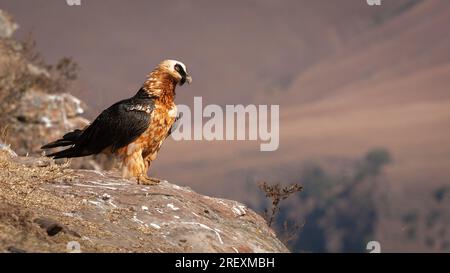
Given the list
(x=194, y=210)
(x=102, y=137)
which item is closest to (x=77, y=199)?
(x=194, y=210)

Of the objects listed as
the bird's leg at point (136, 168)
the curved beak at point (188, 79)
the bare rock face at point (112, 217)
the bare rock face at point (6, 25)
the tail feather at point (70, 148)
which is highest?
the bare rock face at point (6, 25)

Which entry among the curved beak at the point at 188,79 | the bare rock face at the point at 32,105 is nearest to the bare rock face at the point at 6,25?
the bare rock face at the point at 32,105

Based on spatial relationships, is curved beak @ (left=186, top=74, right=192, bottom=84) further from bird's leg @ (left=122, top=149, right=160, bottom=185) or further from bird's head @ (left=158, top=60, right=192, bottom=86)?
bird's leg @ (left=122, top=149, right=160, bottom=185)

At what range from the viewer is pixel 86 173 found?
11.3 m

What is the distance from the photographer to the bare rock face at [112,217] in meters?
8.00

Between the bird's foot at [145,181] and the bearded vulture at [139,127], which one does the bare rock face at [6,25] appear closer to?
the bearded vulture at [139,127]

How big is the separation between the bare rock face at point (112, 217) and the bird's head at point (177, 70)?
189 centimetres

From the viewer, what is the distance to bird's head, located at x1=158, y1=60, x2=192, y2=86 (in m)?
12.0

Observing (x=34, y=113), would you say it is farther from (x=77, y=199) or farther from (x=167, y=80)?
(x=77, y=199)

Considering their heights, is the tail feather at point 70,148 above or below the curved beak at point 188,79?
below

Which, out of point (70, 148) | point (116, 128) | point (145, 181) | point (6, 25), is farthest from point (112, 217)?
point (6, 25)

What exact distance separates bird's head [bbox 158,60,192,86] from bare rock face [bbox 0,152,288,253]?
189 cm

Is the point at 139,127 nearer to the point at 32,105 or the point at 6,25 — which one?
the point at 32,105
